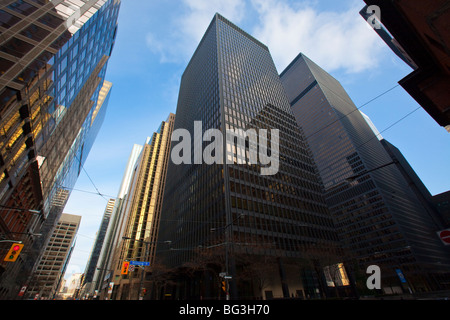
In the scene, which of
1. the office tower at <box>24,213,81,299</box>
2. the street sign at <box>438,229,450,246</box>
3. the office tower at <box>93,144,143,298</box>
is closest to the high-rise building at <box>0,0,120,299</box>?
the street sign at <box>438,229,450,246</box>

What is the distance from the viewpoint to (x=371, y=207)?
11625 cm

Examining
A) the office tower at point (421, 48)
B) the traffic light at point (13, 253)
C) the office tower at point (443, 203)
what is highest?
the office tower at point (443, 203)

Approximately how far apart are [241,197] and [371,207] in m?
108

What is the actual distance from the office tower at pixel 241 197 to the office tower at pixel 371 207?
3618 cm

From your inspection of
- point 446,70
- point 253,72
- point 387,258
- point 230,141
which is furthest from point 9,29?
point 387,258

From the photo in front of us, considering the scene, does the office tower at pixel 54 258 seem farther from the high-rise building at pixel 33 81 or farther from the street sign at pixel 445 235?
the street sign at pixel 445 235

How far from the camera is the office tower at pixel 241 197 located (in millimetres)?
40000

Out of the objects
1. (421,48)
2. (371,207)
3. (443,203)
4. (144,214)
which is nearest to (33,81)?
A: (421,48)

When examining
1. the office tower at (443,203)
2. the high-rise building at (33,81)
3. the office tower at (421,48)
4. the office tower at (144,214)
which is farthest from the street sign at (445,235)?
the office tower at (443,203)

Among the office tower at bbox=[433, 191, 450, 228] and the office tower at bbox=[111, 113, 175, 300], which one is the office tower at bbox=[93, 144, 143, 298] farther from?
the office tower at bbox=[433, 191, 450, 228]

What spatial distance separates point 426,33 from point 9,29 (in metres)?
33.4

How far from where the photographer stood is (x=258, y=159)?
5578 cm

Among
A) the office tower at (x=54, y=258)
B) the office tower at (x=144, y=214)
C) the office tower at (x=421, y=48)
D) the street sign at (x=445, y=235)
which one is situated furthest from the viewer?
the office tower at (x=54, y=258)
